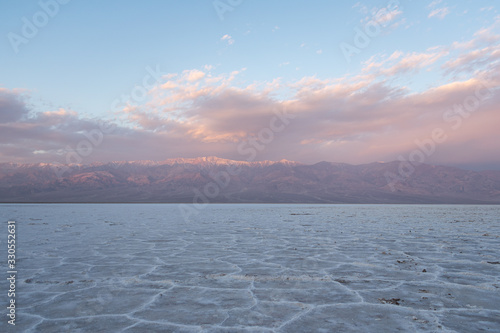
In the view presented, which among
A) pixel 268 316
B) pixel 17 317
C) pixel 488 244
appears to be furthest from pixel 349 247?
pixel 17 317

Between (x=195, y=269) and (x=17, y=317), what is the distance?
374 cm

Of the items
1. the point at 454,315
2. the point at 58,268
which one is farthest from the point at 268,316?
the point at 58,268

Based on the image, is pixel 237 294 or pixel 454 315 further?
pixel 237 294

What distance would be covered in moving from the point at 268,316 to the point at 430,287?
3393mm

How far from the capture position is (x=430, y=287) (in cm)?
597

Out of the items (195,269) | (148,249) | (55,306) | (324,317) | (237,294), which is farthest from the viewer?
(148,249)

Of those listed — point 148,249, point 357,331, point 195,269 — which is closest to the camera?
point 357,331

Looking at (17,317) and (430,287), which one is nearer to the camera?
(17,317)

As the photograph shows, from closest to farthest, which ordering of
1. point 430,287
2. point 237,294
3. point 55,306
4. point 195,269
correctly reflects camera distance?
point 55,306 → point 237,294 → point 430,287 → point 195,269

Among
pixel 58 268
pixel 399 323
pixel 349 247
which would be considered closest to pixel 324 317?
pixel 399 323

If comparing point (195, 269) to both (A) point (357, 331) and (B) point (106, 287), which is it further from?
(A) point (357, 331)

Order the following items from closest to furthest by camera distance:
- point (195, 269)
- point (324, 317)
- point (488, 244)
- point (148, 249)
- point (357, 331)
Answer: point (357, 331) < point (324, 317) < point (195, 269) < point (148, 249) < point (488, 244)

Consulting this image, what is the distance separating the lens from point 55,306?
5020 millimetres

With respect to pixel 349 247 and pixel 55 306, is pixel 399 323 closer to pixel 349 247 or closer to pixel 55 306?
pixel 55 306
